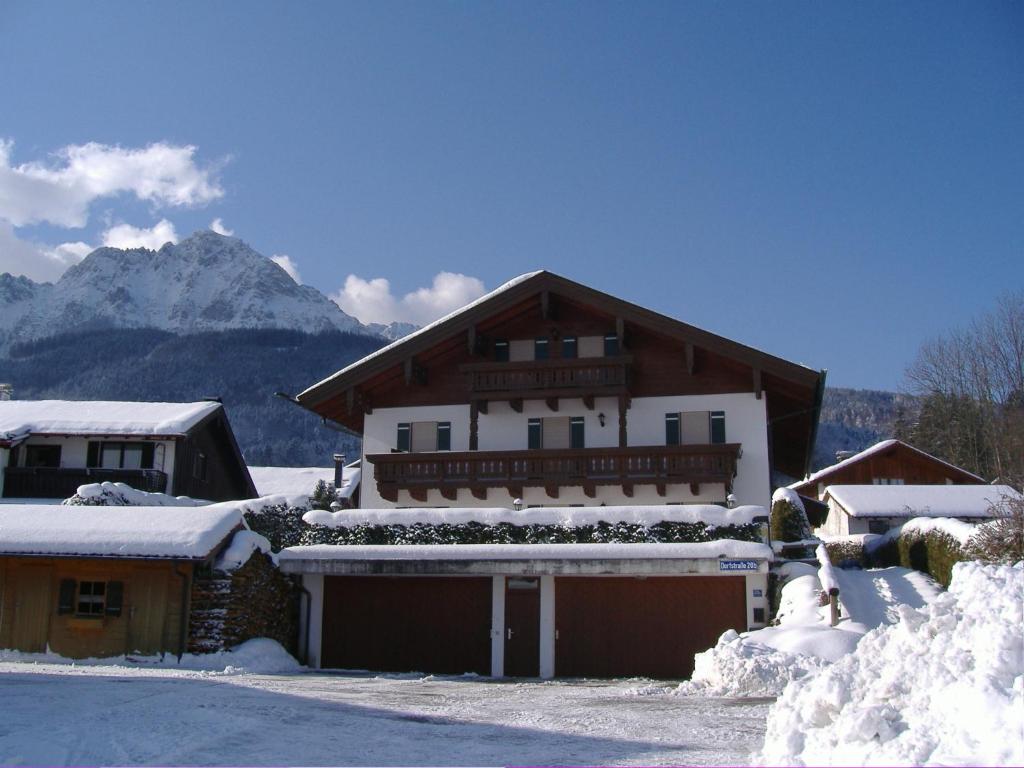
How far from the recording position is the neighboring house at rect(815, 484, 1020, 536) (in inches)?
1487

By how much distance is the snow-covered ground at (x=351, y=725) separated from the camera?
416 inches

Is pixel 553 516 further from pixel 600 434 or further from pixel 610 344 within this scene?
pixel 610 344

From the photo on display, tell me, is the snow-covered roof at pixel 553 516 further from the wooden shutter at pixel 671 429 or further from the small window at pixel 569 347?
the small window at pixel 569 347

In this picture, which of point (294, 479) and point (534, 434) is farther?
point (294, 479)

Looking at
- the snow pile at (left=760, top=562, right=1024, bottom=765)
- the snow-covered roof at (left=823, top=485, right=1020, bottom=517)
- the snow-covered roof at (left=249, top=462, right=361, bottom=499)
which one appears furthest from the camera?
the snow-covered roof at (left=249, top=462, right=361, bottom=499)

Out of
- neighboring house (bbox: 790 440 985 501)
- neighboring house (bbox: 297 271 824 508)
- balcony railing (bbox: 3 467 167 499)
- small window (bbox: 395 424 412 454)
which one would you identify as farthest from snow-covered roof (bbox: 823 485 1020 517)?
balcony railing (bbox: 3 467 167 499)

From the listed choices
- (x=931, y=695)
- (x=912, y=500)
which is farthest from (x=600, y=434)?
(x=931, y=695)

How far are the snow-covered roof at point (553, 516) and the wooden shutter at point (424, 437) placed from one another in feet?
21.9

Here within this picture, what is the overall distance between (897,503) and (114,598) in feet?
97.6

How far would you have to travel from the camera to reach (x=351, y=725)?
12852 mm

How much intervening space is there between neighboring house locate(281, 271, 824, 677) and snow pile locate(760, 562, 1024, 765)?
12.1 metres

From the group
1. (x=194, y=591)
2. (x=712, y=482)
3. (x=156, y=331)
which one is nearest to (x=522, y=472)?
(x=712, y=482)

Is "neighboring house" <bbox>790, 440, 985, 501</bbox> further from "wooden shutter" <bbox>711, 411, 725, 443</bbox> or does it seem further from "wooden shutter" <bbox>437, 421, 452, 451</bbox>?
"wooden shutter" <bbox>437, 421, 452, 451</bbox>

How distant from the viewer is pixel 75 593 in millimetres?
22922
